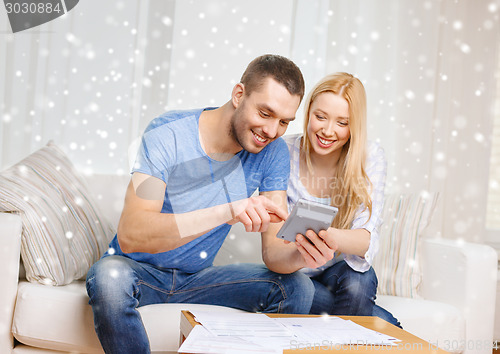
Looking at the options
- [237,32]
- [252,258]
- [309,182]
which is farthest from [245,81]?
[237,32]

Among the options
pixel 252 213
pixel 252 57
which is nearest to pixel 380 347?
pixel 252 213

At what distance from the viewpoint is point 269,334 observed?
98cm

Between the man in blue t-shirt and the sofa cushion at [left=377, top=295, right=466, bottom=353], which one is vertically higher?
the man in blue t-shirt

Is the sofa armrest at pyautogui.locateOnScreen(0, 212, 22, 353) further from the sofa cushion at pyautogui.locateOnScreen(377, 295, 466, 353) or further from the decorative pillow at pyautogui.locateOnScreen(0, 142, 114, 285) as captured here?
the sofa cushion at pyautogui.locateOnScreen(377, 295, 466, 353)

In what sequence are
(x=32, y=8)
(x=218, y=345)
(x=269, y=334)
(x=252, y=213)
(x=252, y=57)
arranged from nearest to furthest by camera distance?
1. (x=218, y=345)
2. (x=269, y=334)
3. (x=252, y=213)
4. (x=32, y=8)
5. (x=252, y=57)

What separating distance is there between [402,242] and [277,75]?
92 cm

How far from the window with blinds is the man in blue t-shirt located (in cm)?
207

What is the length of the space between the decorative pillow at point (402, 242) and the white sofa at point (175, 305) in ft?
0.21

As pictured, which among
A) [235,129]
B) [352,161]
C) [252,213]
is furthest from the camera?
[352,161]

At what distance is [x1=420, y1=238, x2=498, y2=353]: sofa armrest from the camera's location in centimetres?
188

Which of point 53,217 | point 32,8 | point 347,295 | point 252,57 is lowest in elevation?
point 347,295

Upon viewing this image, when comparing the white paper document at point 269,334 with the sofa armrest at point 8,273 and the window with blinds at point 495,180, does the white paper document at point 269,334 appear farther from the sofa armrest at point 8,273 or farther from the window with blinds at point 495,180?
the window with blinds at point 495,180

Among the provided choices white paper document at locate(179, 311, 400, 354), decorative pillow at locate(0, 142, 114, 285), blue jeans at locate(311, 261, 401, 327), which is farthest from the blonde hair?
decorative pillow at locate(0, 142, 114, 285)

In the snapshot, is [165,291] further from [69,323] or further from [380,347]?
[380,347]
